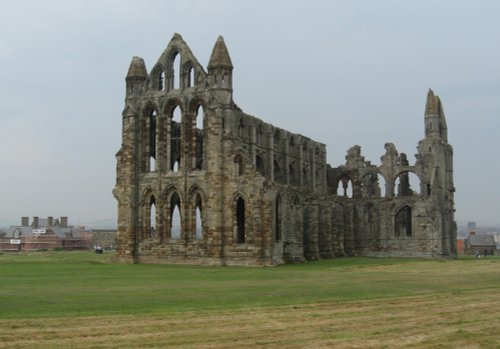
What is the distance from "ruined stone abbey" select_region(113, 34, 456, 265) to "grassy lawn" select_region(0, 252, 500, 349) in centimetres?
1780

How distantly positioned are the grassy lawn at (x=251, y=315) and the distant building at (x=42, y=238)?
273 feet

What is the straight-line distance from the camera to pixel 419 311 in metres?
16.7

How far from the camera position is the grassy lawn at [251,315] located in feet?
41.8

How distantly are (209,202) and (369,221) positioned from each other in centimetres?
2227

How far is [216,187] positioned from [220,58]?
851 cm

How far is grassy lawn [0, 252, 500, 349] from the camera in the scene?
12734 millimetres

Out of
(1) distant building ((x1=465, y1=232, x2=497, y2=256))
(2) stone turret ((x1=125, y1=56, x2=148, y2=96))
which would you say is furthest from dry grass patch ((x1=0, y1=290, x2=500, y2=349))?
(1) distant building ((x1=465, y1=232, x2=497, y2=256))

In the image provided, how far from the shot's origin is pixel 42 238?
105000 millimetres

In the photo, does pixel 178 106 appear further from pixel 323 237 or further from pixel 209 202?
pixel 323 237

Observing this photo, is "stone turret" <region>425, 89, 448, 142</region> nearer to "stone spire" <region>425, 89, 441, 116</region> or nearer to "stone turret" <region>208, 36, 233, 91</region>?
"stone spire" <region>425, 89, 441, 116</region>

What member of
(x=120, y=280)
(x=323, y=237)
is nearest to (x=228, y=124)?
(x=323, y=237)

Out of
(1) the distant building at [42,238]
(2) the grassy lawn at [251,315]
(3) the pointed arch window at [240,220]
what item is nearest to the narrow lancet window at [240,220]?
(3) the pointed arch window at [240,220]

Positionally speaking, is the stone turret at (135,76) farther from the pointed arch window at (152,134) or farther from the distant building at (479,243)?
the distant building at (479,243)

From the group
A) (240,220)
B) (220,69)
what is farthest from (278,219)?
(220,69)
